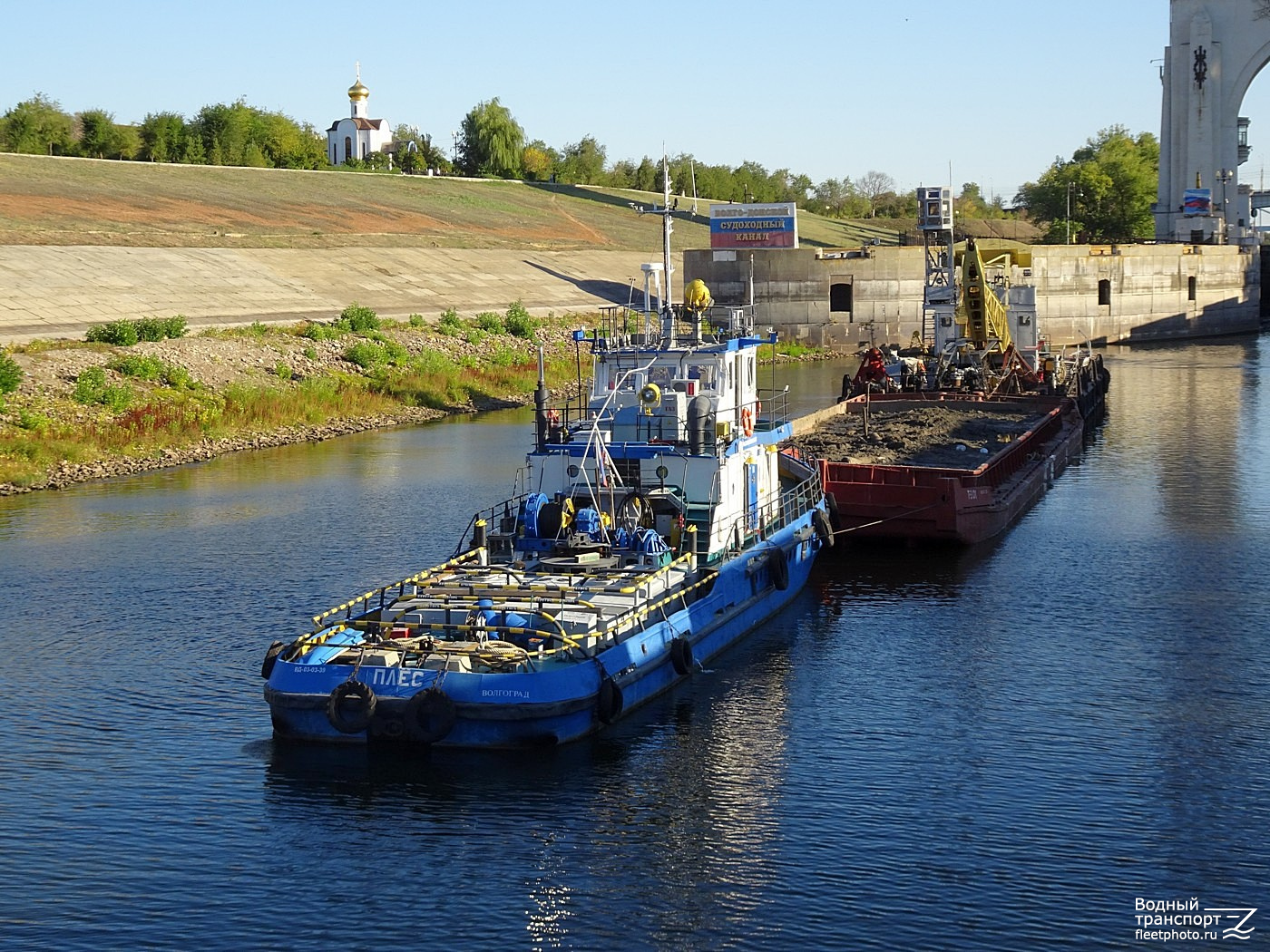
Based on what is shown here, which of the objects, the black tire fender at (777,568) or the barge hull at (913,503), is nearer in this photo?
the black tire fender at (777,568)

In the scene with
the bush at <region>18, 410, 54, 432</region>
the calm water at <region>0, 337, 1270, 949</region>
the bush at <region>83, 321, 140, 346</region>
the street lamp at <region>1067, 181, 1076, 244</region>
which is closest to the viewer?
the calm water at <region>0, 337, 1270, 949</region>

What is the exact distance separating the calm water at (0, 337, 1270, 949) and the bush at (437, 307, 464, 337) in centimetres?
3708

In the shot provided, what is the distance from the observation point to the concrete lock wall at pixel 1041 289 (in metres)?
85.8

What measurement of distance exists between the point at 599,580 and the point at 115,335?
34291mm

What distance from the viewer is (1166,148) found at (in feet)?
331

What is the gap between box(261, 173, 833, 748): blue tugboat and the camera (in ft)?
63.3

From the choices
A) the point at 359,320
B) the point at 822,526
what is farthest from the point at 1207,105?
the point at 822,526

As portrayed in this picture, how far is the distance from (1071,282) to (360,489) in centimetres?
5993

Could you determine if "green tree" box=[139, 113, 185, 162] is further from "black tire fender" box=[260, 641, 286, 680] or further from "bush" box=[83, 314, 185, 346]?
"black tire fender" box=[260, 641, 286, 680]

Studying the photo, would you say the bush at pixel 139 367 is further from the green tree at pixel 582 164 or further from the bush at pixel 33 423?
the green tree at pixel 582 164

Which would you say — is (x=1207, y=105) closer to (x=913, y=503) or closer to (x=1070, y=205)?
(x=1070, y=205)

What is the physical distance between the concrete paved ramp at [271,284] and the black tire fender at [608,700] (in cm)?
2766

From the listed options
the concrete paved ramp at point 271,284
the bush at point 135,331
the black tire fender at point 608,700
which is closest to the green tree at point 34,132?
the concrete paved ramp at point 271,284

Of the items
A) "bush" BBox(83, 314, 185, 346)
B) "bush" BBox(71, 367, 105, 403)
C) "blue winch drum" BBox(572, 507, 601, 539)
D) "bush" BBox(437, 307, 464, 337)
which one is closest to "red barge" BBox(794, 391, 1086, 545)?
"blue winch drum" BBox(572, 507, 601, 539)
